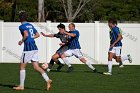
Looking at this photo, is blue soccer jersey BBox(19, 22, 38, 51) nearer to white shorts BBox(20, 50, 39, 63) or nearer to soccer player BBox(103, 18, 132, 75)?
white shorts BBox(20, 50, 39, 63)

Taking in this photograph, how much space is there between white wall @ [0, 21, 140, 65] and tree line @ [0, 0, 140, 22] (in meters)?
16.0

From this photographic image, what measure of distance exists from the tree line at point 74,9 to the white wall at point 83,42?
52.6 feet

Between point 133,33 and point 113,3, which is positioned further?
point 113,3

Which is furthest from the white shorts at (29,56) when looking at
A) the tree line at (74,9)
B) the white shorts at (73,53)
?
the tree line at (74,9)

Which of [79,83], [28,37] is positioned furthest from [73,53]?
[28,37]

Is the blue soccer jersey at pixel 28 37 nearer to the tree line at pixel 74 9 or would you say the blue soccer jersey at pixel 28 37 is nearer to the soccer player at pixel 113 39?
the soccer player at pixel 113 39

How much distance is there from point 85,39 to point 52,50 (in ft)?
5.86

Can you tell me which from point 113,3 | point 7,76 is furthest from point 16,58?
point 113,3

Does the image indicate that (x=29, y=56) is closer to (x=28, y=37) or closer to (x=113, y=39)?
(x=28, y=37)

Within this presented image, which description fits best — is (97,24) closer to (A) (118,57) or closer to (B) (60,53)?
(A) (118,57)

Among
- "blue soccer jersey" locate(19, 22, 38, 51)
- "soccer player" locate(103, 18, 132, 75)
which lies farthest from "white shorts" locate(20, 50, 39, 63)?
"soccer player" locate(103, 18, 132, 75)

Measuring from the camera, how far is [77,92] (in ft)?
43.6

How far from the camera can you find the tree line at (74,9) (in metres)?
47.2

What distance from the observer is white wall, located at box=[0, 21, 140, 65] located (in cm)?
2752
